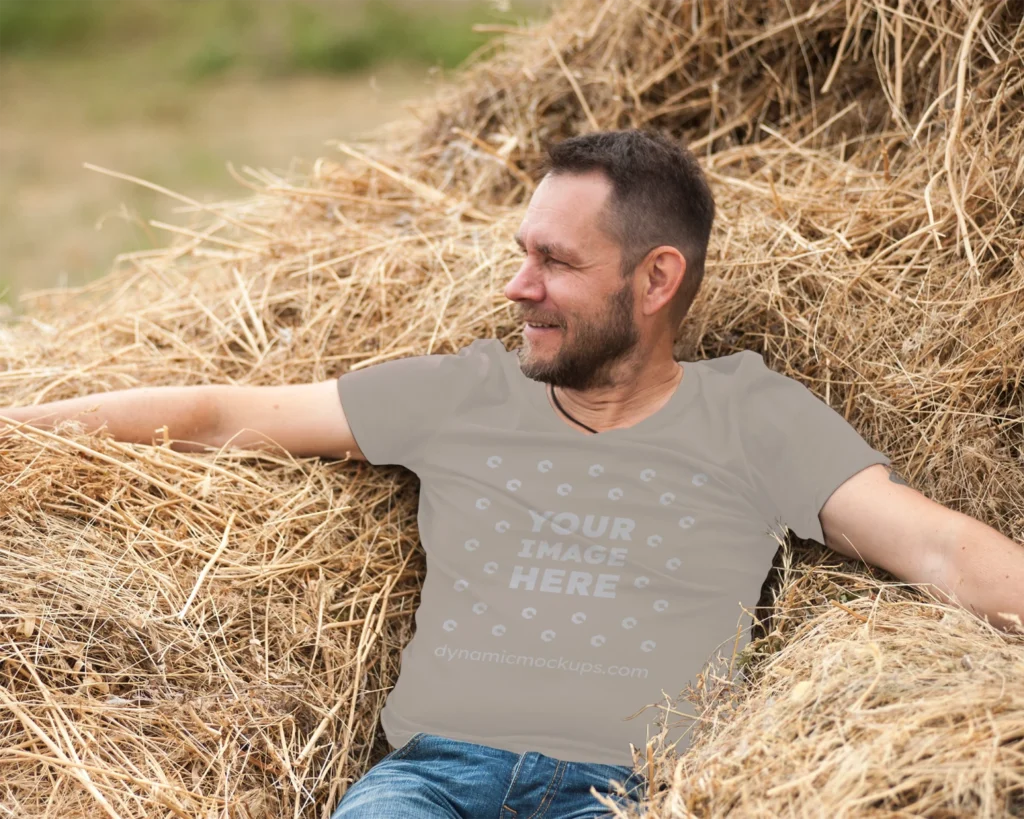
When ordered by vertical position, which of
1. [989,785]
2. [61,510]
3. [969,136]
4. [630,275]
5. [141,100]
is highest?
[969,136]

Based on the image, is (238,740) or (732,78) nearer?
(238,740)

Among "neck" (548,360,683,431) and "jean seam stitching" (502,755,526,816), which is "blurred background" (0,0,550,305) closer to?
"neck" (548,360,683,431)

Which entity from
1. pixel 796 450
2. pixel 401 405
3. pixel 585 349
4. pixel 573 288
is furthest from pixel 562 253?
pixel 796 450

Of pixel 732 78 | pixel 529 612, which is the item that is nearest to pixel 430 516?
pixel 529 612

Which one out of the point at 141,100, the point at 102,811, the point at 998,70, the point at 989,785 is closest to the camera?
the point at 989,785

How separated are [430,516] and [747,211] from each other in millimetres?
1313

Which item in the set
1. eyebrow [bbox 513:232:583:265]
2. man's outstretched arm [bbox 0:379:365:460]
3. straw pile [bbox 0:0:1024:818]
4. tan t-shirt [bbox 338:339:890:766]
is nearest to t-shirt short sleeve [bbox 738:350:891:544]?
tan t-shirt [bbox 338:339:890:766]

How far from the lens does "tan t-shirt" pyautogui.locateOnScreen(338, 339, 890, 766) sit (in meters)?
2.11

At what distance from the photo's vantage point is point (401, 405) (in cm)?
247

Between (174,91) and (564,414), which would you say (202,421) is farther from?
(174,91)

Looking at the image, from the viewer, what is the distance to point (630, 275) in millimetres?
2381

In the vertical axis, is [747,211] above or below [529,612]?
above

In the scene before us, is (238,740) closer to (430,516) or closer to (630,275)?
(430,516)

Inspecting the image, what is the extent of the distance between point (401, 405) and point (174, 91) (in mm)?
10187
